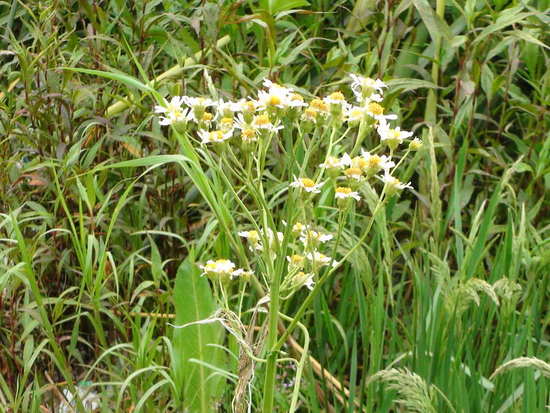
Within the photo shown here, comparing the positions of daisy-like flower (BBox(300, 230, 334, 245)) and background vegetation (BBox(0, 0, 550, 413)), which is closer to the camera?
daisy-like flower (BBox(300, 230, 334, 245))

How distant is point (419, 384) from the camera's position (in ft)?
4.89

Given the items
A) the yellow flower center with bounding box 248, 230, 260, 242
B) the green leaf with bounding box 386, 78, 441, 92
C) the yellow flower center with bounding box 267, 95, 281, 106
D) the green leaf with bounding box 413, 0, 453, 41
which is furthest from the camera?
the green leaf with bounding box 413, 0, 453, 41

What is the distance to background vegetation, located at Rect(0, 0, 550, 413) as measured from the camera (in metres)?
1.88

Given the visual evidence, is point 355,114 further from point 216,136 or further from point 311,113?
point 216,136

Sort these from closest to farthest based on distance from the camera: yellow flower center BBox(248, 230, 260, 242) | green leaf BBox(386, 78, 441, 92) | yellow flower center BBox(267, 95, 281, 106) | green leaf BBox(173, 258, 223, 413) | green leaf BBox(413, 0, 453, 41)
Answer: yellow flower center BBox(267, 95, 281, 106), yellow flower center BBox(248, 230, 260, 242), green leaf BBox(173, 258, 223, 413), green leaf BBox(386, 78, 441, 92), green leaf BBox(413, 0, 453, 41)

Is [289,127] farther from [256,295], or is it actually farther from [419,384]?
[256,295]

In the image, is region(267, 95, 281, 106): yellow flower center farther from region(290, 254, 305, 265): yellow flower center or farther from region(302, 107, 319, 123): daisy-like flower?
region(290, 254, 305, 265): yellow flower center

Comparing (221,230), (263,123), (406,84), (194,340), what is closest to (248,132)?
(263,123)

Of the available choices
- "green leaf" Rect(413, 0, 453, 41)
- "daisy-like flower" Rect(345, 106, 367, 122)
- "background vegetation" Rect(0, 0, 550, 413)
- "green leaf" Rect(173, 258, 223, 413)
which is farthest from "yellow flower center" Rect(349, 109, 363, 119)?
"green leaf" Rect(413, 0, 453, 41)

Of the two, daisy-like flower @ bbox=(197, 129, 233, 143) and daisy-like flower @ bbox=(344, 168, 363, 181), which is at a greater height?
daisy-like flower @ bbox=(197, 129, 233, 143)

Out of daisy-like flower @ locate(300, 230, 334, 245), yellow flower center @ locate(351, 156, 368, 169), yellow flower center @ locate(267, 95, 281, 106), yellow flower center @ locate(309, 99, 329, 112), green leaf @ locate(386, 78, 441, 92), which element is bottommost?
green leaf @ locate(386, 78, 441, 92)

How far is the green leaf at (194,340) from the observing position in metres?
1.87

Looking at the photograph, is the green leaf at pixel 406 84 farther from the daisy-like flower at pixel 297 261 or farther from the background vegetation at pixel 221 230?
the daisy-like flower at pixel 297 261

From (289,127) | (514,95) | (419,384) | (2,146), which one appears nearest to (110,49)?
(2,146)
